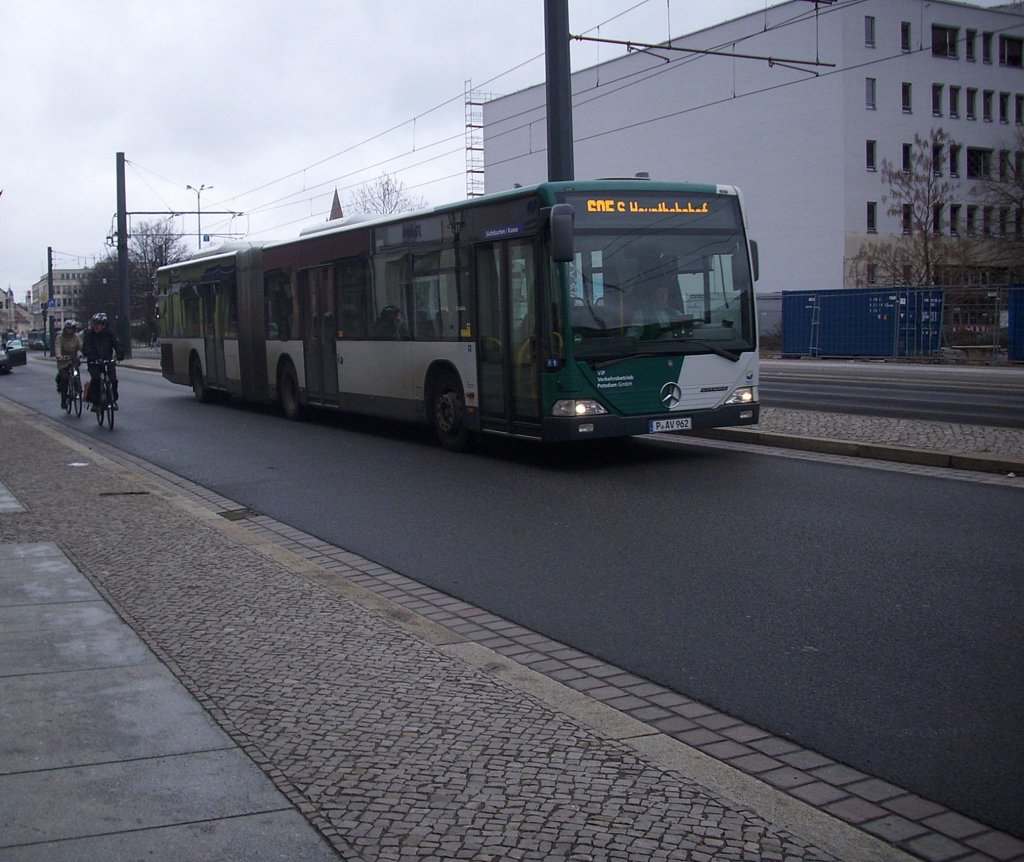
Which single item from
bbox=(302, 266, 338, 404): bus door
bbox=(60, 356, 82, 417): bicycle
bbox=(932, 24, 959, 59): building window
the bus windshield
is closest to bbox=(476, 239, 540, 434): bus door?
the bus windshield

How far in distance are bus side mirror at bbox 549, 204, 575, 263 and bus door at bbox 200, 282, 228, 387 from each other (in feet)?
42.4

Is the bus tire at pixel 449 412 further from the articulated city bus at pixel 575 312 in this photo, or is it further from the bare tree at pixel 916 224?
the bare tree at pixel 916 224

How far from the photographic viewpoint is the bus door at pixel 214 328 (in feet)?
78.4

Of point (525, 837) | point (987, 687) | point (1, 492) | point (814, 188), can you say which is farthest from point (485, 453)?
point (814, 188)

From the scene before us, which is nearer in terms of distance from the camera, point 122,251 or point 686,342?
point 686,342

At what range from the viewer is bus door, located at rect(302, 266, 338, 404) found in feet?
61.2

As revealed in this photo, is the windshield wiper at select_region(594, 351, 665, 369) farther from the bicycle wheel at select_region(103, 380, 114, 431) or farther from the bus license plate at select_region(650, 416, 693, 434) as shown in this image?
the bicycle wheel at select_region(103, 380, 114, 431)

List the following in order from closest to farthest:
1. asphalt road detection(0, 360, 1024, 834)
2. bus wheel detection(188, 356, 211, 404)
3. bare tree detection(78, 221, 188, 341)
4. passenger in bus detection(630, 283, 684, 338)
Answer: asphalt road detection(0, 360, 1024, 834) < passenger in bus detection(630, 283, 684, 338) < bus wheel detection(188, 356, 211, 404) < bare tree detection(78, 221, 188, 341)

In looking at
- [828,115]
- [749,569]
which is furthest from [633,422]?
[828,115]

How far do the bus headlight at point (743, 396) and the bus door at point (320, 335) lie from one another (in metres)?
7.28

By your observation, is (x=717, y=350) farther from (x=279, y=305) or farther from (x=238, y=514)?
(x=279, y=305)

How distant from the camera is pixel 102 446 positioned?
17.2 metres

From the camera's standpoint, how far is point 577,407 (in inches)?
487

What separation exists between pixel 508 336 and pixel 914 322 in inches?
1081
